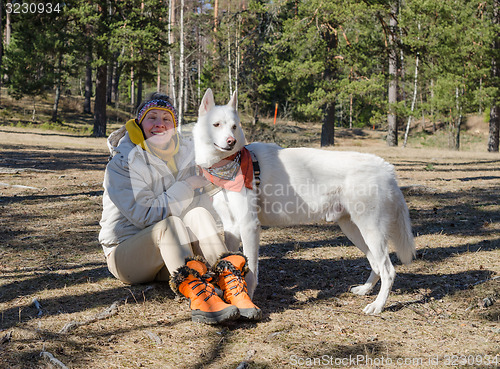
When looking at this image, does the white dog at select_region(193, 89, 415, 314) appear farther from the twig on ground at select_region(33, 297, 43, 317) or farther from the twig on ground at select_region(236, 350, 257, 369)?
the twig on ground at select_region(33, 297, 43, 317)

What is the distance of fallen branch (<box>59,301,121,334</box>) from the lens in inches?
119

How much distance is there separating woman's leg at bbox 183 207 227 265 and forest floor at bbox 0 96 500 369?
0.51 metres

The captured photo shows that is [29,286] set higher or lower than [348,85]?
lower

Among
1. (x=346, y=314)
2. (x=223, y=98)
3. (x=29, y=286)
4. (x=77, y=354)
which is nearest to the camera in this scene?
(x=77, y=354)

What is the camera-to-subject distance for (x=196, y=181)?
3.67 m

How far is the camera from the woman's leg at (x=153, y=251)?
3.34 metres

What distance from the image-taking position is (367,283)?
13.0 ft

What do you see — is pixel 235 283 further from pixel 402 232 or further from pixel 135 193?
pixel 402 232

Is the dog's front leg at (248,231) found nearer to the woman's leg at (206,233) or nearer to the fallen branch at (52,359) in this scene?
the woman's leg at (206,233)

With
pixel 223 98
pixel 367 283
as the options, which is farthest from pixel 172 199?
pixel 223 98

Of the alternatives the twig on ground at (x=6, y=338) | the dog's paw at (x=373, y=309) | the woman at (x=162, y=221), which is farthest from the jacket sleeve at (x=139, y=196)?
the dog's paw at (x=373, y=309)

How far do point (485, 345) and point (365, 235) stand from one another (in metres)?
1.19

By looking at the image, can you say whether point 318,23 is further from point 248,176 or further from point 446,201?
point 248,176

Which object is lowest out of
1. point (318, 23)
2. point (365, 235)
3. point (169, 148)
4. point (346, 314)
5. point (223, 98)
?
point (346, 314)
